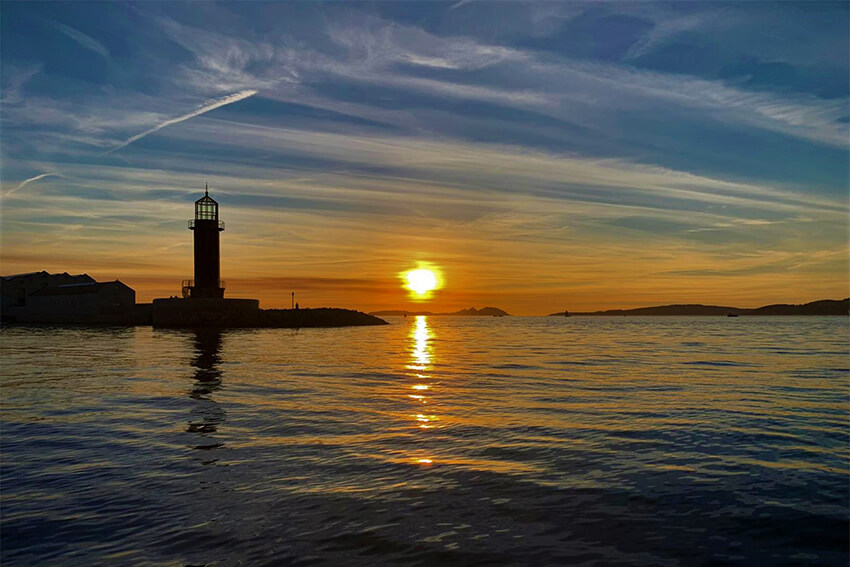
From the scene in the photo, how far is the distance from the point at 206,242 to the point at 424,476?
247 ft

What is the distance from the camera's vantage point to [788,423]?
1553 cm

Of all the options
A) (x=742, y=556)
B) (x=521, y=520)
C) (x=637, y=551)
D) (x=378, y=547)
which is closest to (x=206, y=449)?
(x=378, y=547)

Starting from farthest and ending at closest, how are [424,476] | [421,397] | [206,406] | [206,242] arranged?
[206,242] < [421,397] < [206,406] < [424,476]

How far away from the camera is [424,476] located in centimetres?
1060

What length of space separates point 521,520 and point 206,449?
7.56 m

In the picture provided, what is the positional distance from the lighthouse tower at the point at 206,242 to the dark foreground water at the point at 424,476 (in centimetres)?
5904

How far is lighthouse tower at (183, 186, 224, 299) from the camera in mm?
78625

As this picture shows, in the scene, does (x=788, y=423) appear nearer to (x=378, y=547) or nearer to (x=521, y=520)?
(x=521, y=520)

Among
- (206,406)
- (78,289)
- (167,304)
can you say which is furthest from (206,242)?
(206,406)

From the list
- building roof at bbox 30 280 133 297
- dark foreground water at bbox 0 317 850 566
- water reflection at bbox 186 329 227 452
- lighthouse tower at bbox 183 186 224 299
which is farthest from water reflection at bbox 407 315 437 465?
building roof at bbox 30 280 133 297

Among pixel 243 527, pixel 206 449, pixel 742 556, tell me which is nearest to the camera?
pixel 742 556

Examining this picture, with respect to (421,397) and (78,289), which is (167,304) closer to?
(78,289)

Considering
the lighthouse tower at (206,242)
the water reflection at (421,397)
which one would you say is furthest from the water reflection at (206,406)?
the lighthouse tower at (206,242)

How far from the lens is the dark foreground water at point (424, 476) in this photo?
7.61m
